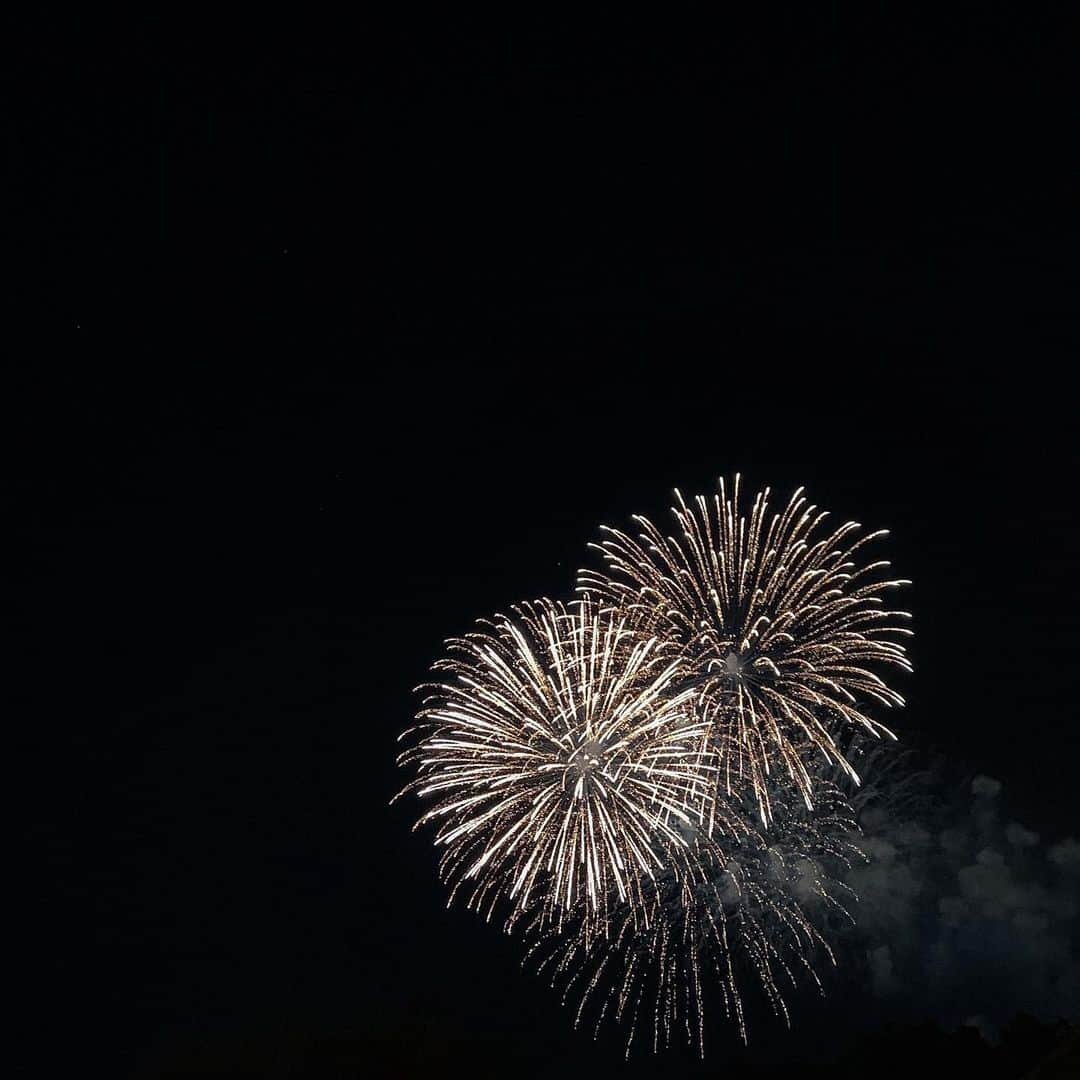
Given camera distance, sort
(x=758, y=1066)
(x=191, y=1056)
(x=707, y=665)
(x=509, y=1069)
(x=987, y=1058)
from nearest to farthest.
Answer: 1. (x=707, y=665)
2. (x=987, y=1058)
3. (x=758, y=1066)
4. (x=509, y=1069)
5. (x=191, y=1056)

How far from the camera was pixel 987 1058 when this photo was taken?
3203cm

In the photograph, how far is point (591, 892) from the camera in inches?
1099

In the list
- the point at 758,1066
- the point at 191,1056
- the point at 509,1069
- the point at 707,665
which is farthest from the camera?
the point at 191,1056

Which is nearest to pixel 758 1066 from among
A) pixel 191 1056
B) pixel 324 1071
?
pixel 324 1071

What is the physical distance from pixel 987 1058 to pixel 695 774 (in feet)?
42.0

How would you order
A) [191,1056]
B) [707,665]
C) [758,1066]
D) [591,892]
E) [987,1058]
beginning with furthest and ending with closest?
[191,1056], [758,1066], [987,1058], [707,665], [591,892]

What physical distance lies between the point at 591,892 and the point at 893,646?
1007 cm

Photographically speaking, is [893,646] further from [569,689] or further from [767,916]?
[767,916]

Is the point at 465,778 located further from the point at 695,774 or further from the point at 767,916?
the point at 767,916

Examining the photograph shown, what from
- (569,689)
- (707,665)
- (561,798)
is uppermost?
(707,665)

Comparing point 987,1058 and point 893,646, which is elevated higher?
point 893,646

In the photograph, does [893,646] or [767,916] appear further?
[767,916]

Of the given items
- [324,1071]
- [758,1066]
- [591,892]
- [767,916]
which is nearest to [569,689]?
[591,892]

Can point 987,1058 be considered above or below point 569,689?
below
